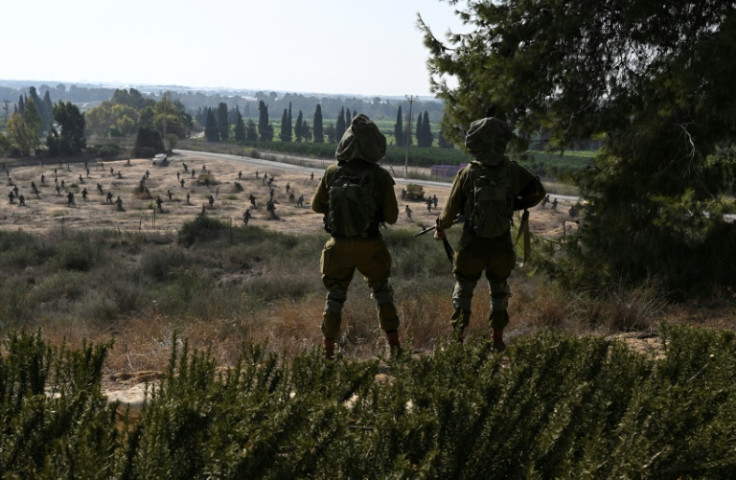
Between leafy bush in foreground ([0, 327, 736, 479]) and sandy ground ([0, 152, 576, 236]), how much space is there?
78.9 feet

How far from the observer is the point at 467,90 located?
8.30 metres

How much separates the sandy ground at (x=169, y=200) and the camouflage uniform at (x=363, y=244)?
72.4 feet

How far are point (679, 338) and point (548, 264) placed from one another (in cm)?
473

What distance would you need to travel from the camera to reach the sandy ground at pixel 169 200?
31.2 metres

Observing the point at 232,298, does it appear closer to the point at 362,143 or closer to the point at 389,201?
the point at 389,201

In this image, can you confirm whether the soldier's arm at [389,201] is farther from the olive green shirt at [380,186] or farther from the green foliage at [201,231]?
the green foliage at [201,231]

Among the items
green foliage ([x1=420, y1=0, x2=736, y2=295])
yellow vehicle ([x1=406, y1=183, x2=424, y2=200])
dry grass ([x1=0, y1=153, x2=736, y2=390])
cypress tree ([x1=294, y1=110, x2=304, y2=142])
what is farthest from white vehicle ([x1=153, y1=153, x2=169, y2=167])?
cypress tree ([x1=294, y1=110, x2=304, y2=142])

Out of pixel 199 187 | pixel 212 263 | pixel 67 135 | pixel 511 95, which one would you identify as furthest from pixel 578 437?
pixel 67 135

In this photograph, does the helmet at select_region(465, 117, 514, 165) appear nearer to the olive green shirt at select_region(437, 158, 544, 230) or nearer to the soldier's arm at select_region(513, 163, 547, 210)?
the olive green shirt at select_region(437, 158, 544, 230)

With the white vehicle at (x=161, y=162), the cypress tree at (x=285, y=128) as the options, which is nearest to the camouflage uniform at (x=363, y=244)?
the white vehicle at (x=161, y=162)

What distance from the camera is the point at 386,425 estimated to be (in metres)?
2.00

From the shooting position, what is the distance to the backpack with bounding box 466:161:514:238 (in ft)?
15.0

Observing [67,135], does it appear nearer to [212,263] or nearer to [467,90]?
[212,263]

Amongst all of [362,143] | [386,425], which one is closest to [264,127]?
[362,143]
